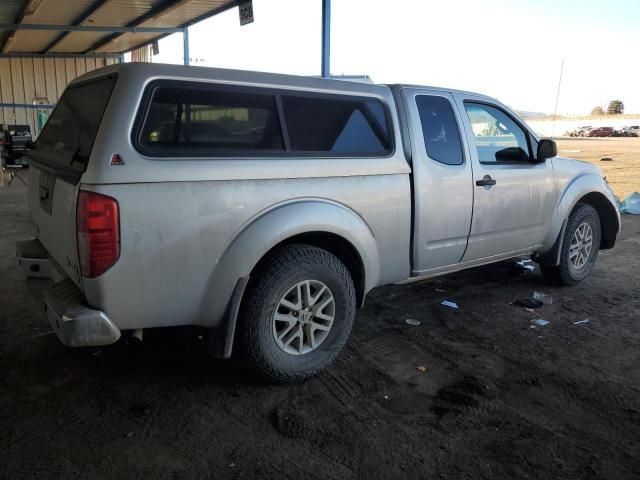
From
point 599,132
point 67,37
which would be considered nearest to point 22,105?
point 67,37

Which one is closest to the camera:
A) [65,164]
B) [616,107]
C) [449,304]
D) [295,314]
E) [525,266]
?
[65,164]

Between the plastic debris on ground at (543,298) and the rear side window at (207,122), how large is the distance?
10.6 ft

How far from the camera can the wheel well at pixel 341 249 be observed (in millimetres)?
3510

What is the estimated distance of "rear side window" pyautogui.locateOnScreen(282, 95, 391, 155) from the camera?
347 centimetres

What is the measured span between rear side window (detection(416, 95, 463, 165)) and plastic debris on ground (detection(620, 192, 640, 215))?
7322mm

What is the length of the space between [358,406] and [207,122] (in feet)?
6.18

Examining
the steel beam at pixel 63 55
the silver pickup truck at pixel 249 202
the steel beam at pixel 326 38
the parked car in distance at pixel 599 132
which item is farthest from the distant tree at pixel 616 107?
the silver pickup truck at pixel 249 202

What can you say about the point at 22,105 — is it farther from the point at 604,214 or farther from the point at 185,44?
the point at 604,214

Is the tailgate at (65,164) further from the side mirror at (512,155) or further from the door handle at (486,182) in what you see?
the side mirror at (512,155)

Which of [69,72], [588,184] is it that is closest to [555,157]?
[588,184]

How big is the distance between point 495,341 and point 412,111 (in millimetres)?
1880

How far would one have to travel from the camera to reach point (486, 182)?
4488 millimetres

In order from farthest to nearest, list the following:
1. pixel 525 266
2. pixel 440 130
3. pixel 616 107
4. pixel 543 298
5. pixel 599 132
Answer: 1. pixel 616 107
2. pixel 599 132
3. pixel 525 266
4. pixel 543 298
5. pixel 440 130

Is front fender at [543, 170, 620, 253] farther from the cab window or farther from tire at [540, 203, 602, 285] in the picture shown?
the cab window
